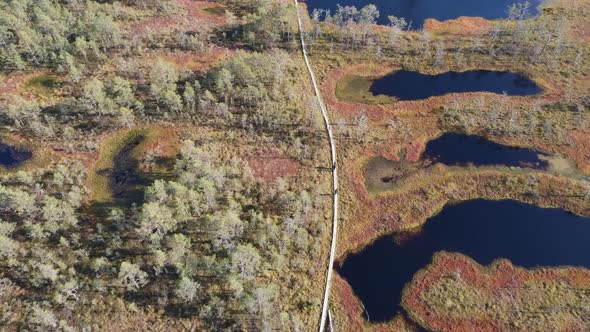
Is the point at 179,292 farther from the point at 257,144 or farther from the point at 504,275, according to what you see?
the point at 504,275

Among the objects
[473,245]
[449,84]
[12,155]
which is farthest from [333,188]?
Result: [12,155]

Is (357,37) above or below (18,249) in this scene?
above

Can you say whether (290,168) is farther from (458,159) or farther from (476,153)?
(476,153)

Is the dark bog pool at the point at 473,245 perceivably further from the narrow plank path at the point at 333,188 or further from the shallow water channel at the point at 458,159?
the shallow water channel at the point at 458,159

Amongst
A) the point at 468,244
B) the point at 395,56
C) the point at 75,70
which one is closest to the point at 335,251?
the point at 468,244

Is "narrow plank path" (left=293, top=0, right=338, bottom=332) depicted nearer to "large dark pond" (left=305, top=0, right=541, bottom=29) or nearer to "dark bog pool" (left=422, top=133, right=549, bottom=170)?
"dark bog pool" (left=422, top=133, right=549, bottom=170)

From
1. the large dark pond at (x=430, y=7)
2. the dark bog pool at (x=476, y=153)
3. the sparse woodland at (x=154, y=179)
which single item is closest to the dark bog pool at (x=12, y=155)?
the sparse woodland at (x=154, y=179)

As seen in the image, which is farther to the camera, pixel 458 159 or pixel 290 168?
pixel 458 159
